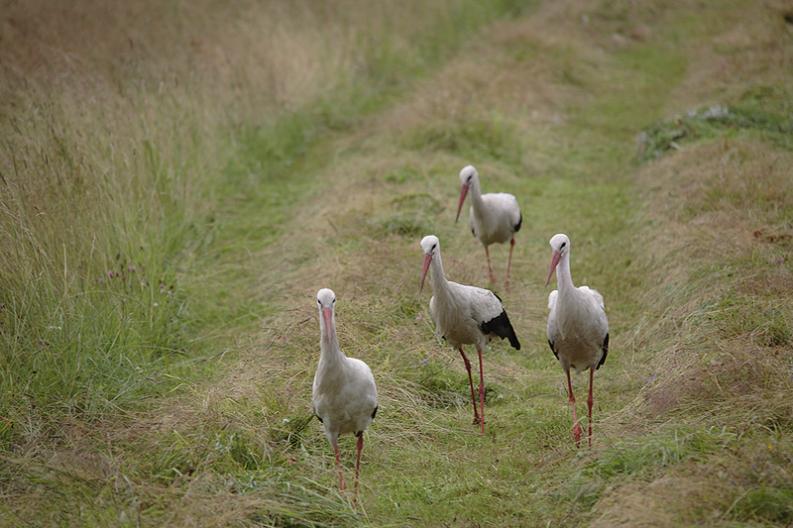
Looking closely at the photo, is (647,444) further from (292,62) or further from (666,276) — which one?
(292,62)

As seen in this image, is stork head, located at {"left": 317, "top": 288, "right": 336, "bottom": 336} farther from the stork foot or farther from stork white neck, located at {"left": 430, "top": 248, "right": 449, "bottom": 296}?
the stork foot

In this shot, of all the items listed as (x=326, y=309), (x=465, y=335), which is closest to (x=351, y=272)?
(x=465, y=335)

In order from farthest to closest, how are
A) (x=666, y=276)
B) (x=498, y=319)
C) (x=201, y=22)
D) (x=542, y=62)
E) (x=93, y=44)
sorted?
(x=542, y=62)
(x=201, y=22)
(x=93, y=44)
(x=666, y=276)
(x=498, y=319)

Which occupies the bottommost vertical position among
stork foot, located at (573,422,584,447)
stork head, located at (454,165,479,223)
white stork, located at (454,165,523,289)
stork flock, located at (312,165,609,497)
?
white stork, located at (454,165,523,289)

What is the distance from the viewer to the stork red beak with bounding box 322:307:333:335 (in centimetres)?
462

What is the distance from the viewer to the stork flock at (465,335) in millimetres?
4828

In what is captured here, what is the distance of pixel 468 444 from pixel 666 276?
2.60m

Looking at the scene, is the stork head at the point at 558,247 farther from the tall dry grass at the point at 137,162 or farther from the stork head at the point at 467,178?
the tall dry grass at the point at 137,162

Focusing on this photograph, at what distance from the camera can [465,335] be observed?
5.97 metres

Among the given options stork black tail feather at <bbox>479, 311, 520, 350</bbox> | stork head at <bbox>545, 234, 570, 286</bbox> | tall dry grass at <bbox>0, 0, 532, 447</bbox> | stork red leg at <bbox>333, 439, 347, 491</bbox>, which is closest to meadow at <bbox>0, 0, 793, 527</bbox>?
tall dry grass at <bbox>0, 0, 532, 447</bbox>

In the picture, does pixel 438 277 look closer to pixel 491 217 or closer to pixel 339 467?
pixel 339 467

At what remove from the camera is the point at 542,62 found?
14695 mm

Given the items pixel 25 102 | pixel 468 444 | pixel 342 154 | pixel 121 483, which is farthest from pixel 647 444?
pixel 342 154

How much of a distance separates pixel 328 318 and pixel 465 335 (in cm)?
157
